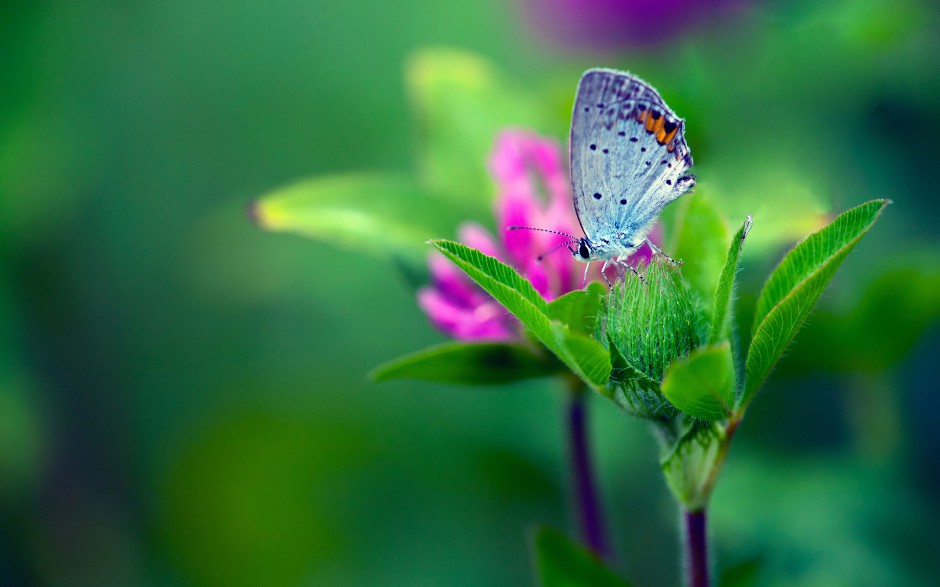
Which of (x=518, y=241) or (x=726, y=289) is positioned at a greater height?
(x=518, y=241)

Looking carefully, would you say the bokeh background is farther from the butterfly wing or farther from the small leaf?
the small leaf

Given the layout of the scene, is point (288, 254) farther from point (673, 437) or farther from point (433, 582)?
point (673, 437)

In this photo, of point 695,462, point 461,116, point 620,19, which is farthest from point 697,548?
point 620,19

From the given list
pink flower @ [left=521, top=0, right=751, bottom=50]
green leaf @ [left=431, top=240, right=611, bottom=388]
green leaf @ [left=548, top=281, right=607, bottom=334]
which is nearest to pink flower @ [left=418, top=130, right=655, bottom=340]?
green leaf @ [left=548, top=281, right=607, bottom=334]

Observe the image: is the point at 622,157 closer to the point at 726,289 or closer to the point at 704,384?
the point at 726,289

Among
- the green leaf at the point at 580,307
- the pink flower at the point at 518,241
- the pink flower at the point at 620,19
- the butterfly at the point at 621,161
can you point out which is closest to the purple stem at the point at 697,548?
the green leaf at the point at 580,307

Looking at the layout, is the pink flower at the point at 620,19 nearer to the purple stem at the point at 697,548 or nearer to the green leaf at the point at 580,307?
the green leaf at the point at 580,307
